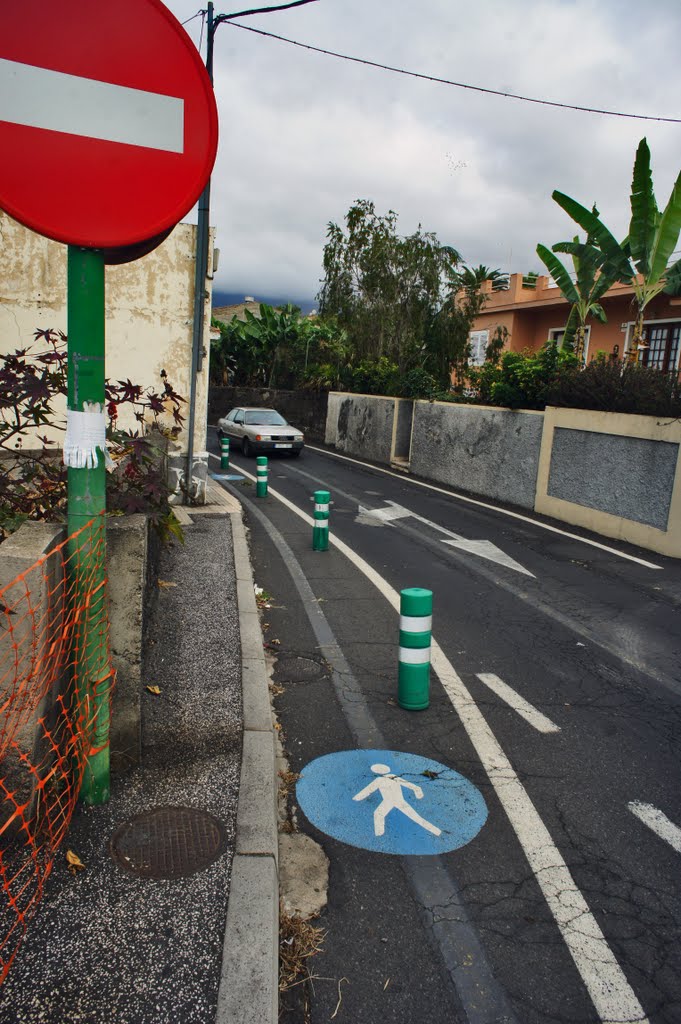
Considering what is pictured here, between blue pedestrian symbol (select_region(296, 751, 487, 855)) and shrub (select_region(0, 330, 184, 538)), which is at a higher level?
shrub (select_region(0, 330, 184, 538))

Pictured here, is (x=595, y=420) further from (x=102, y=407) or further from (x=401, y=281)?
(x=401, y=281)

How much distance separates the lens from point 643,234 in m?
14.7

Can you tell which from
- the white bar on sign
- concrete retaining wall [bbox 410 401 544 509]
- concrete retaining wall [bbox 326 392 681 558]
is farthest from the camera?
concrete retaining wall [bbox 410 401 544 509]

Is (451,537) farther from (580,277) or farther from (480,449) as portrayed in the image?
(580,277)

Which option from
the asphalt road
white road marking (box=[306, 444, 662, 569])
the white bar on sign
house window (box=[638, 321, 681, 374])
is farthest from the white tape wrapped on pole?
house window (box=[638, 321, 681, 374])

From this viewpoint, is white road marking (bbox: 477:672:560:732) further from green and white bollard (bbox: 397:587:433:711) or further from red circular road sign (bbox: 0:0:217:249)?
red circular road sign (bbox: 0:0:217:249)

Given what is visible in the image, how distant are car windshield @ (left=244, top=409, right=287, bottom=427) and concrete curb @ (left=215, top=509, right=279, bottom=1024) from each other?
795 inches

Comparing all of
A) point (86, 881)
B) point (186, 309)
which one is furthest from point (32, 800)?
point (186, 309)

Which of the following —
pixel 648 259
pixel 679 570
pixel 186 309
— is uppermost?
pixel 648 259

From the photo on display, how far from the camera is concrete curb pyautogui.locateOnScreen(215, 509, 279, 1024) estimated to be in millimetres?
2518

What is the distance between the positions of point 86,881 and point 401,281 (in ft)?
89.5

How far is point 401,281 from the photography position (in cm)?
2794

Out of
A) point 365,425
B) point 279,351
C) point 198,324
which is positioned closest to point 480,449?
point 198,324

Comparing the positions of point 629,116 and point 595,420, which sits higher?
point 629,116
